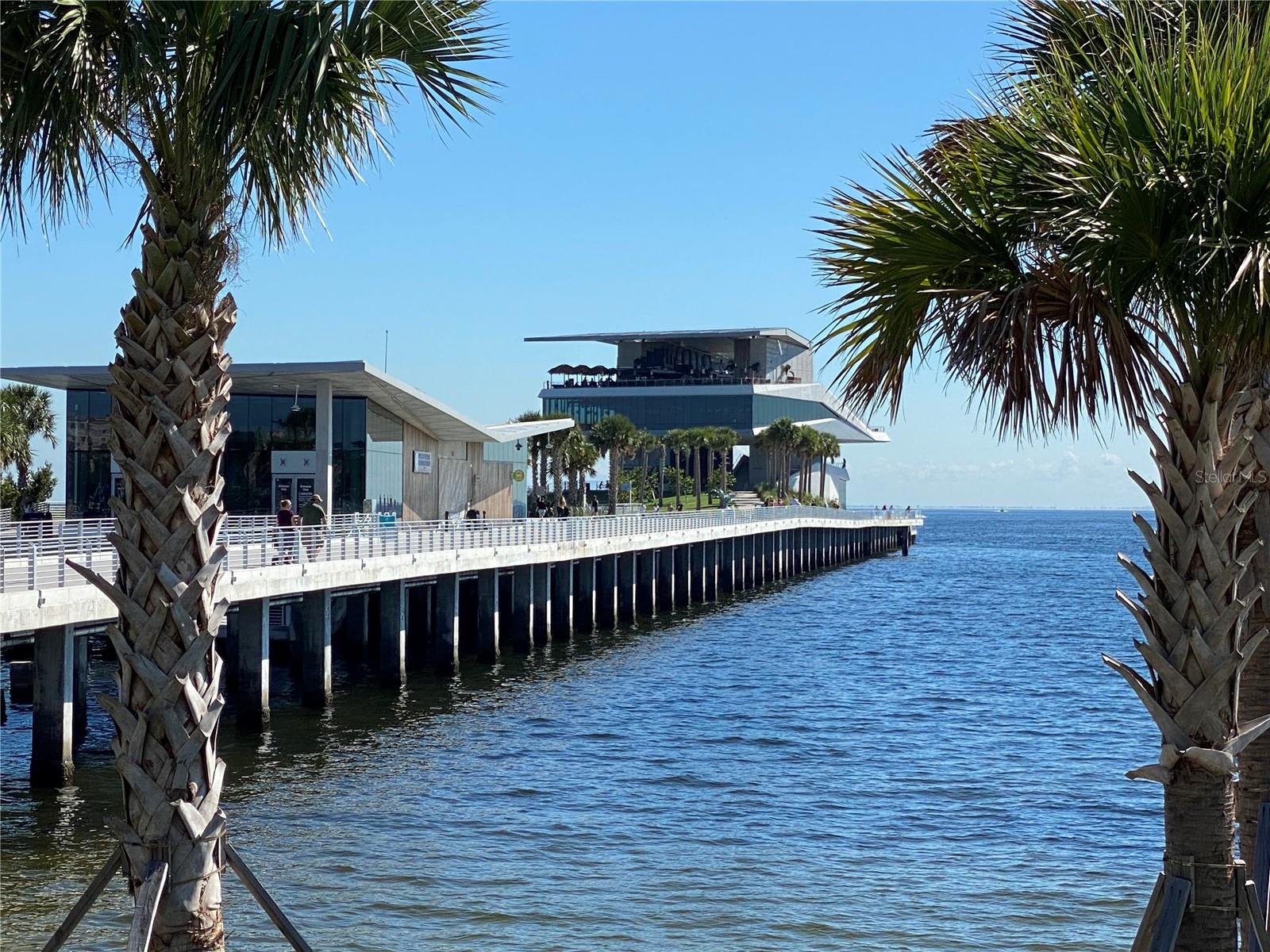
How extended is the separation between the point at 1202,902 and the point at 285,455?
3234cm

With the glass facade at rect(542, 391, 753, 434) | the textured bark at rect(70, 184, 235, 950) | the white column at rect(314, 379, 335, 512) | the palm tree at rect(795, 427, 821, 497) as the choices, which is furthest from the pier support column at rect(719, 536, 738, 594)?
the textured bark at rect(70, 184, 235, 950)

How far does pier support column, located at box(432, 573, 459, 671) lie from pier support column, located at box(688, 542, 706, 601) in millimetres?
23655

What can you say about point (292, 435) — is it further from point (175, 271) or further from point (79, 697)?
point (175, 271)

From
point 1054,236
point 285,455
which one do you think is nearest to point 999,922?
point 1054,236

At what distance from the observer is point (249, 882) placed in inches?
252

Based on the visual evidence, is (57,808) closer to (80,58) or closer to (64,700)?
(64,700)

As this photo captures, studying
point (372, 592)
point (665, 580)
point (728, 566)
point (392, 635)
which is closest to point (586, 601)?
point (372, 592)

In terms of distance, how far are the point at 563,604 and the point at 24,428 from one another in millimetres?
23683

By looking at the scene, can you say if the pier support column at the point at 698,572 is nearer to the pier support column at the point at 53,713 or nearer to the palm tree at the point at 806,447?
the pier support column at the point at 53,713

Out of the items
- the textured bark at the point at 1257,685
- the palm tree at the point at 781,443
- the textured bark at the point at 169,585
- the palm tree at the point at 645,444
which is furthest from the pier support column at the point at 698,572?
the textured bark at the point at 169,585

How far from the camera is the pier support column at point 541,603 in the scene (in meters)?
35.8

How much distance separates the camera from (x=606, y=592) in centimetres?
4269

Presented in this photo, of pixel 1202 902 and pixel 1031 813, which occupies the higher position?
pixel 1202 902

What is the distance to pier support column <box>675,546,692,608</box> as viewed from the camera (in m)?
51.6
